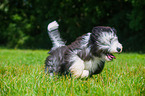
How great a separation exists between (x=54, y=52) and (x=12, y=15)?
13.7 metres

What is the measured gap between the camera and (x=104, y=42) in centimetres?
227

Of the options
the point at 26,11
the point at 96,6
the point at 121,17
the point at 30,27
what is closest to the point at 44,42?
the point at 30,27

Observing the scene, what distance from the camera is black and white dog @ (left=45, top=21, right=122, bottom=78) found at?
228 cm

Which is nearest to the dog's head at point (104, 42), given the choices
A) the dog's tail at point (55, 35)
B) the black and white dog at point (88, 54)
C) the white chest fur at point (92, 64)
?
the black and white dog at point (88, 54)

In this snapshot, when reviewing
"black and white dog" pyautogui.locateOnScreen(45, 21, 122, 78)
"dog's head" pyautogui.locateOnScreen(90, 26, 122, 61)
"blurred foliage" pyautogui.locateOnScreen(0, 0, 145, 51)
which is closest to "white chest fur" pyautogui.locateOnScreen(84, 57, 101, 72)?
"black and white dog" pyautogui.locateOnScreen(45, 21, 122, 78)

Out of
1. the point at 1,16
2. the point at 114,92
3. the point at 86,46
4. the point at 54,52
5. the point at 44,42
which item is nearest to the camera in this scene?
the point at 114,92

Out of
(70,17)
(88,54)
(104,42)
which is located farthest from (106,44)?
(70,17)

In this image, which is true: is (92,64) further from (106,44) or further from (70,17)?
(70,17)

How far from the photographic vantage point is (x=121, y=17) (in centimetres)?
1038

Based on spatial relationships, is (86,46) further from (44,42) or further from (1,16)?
(1,16)

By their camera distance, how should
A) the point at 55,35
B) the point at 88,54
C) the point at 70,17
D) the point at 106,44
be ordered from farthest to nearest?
the point at 70,17
the point at 55,35
the point at 88,54
the point at 106,44

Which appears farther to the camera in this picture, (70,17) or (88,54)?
(70,17)

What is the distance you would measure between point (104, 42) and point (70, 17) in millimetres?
10361

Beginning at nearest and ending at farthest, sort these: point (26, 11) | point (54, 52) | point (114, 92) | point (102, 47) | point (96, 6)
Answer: point (114, 92) < point (102, 47) < point (54, 52) < point (96, 6) < point (26, 11)
